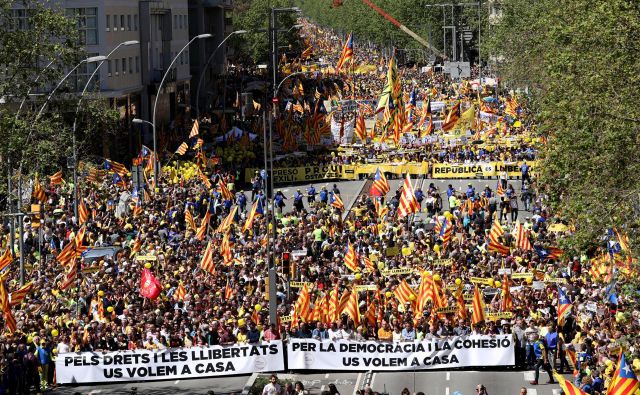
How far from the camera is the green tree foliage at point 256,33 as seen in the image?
5261 inches

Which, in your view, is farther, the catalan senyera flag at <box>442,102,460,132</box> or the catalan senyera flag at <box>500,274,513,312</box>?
the catalan senyera flag at <box>442,102,460,132</box>

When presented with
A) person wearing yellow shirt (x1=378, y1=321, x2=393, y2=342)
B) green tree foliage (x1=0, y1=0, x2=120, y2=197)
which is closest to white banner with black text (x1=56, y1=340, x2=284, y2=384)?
person wearing yellow shirt (x1=378, y1=321, x2=393, y2=342)

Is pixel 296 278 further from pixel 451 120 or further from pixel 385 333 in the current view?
pixel 451 120

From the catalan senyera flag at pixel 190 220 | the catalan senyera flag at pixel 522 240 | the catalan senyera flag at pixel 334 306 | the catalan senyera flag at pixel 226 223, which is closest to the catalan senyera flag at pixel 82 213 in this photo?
the catalan senyera flag at pixel 190 220

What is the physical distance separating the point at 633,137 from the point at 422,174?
37.4m

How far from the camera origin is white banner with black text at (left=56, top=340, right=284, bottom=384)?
110ft

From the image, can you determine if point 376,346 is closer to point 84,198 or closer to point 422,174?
point 84,198

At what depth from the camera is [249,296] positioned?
38281mm

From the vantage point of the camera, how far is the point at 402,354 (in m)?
33.7

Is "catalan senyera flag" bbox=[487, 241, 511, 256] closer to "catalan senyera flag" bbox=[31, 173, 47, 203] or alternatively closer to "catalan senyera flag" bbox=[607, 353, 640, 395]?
"catalan senyera flag" bbox=[31, 173, 47, 203]

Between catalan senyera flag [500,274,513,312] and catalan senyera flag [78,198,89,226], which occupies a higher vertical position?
catalan senyera flag [78,198,89,226]

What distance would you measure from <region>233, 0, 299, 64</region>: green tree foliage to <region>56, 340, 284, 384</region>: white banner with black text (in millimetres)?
93577

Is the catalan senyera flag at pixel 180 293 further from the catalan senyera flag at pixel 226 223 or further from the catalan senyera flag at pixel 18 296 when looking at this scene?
Answer: the catalan senyera flag at pixel 226 223

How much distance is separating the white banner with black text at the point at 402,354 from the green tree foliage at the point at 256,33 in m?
93.5
